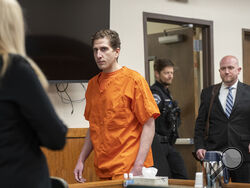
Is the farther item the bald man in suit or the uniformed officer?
the uniformed officer

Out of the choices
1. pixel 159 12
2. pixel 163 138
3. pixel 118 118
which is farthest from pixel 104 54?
pixel 159 12

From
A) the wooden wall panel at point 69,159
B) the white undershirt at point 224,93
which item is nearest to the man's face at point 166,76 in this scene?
the white undershirt at point 224,93

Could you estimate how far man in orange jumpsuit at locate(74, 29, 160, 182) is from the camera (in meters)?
2.68

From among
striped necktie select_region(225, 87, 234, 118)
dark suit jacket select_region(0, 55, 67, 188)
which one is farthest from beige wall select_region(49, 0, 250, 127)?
dark suit jacket select_region(0, 55, 67, 188)

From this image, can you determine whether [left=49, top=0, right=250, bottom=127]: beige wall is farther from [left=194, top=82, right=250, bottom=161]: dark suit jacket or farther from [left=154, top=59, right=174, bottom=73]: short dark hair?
[left=194, top=82, right=250, bottom=161]: dark suit jacket

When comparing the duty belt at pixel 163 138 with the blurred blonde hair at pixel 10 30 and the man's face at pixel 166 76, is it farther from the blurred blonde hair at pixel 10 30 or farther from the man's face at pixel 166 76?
the blurred blonde hair at pixel 10 30

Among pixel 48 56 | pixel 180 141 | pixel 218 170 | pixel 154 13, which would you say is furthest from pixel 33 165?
pixel 180 141

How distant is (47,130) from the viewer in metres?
1.32

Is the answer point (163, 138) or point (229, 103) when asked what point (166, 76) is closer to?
point (163, 138)

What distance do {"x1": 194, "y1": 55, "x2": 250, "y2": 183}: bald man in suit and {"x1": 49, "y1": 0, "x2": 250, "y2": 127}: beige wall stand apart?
38.2 inches

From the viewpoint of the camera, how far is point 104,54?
279cm

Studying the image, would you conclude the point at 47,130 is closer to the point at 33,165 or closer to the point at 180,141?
the point at 33,165

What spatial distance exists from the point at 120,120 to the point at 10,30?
149 centimetres

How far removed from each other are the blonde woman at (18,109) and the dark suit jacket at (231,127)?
2.61 m
